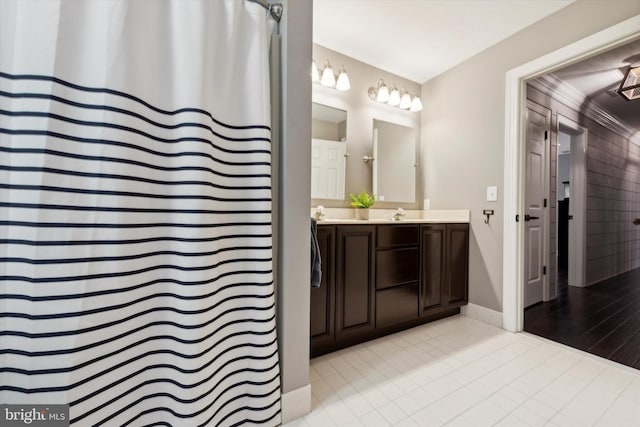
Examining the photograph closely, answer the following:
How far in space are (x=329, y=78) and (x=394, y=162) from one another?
1.01 m

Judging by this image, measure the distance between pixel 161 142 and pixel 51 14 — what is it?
366 mm

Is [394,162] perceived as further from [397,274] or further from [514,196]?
[397,274]

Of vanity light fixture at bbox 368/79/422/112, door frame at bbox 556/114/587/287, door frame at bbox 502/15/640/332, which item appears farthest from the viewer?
door frame at bbox 556/114/587/287

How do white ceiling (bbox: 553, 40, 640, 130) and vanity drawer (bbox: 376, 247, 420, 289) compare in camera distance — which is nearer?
vanity drawer (bbox: 376, 247, 420, 289)

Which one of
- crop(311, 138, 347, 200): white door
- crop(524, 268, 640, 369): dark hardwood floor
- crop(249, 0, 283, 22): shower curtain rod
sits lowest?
crop(524, 268, 640, 369): dark hardwood floor

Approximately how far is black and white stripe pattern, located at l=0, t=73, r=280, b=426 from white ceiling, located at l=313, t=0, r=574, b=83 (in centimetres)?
147

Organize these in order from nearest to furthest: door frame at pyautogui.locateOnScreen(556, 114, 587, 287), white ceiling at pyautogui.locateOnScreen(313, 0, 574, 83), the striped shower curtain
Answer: the striped shower curtain
white ceiling at pyautogui.locateOnScreen(313, 0, 574, 83)
door frame at pyautogui.locateOnScreen(556, 114, 587, 287)

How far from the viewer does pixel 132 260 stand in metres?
0.78

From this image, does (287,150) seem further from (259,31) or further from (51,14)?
(51,14)

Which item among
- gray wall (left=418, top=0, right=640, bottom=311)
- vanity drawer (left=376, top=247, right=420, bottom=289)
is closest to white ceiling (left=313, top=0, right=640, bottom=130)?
gray wall (left=418, top=0, right=640, bottom=311)

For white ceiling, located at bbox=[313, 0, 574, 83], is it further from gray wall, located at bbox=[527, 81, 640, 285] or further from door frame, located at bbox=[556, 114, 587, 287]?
door frame, located at bbox=[556, 114, 587, 287]

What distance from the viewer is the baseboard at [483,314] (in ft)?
6.95

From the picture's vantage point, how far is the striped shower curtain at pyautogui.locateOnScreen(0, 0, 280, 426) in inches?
25.2

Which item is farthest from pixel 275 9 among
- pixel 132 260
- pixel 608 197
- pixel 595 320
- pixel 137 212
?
pixel 608 197
